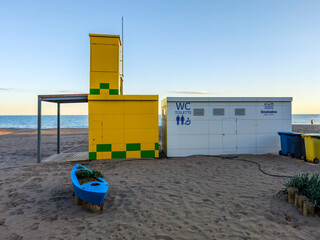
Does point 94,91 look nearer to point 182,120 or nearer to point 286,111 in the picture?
point 182,120

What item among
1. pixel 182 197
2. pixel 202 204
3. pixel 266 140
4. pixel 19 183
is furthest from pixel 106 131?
pixel 266 140

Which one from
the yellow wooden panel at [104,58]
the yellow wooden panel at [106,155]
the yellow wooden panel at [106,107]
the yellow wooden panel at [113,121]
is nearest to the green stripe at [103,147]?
the yellow wooden panel at [106,155]

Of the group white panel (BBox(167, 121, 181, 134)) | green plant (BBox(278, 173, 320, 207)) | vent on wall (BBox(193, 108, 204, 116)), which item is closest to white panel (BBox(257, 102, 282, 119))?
vent on wall (BBox(193, 108, 204, 116))

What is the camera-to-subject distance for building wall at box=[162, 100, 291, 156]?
372 inches

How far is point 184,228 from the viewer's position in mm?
3518

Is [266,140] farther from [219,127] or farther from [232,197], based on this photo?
[232,197]

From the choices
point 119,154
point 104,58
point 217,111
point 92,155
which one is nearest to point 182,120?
point 217,111

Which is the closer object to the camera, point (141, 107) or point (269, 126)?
point (141, 107)

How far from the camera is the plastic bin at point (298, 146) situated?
864 centimetres

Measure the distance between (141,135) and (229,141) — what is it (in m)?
4.14

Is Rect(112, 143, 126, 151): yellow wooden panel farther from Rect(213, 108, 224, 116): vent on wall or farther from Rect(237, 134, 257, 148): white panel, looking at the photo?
Rect(237, 134, 257, 148): white panel

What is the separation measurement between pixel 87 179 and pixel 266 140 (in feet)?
27.8

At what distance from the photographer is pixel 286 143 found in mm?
9430

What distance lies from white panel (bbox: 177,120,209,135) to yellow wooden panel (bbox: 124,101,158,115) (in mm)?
1543
